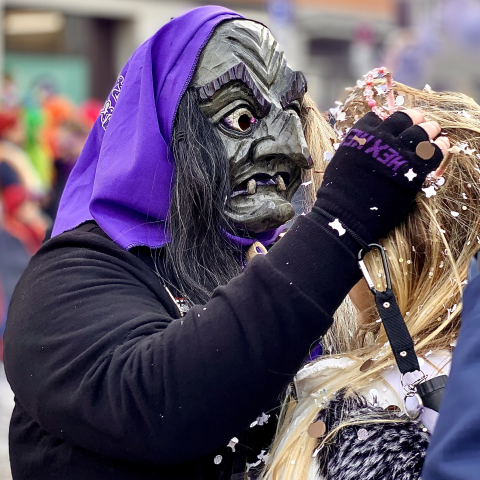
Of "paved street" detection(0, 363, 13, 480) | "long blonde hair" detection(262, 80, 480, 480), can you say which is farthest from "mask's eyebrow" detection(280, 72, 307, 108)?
"paved street" detection(0, 363, 13, 480)

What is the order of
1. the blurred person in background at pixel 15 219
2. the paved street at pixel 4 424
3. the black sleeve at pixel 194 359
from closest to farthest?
the black sleeve at pixel 194 359 < the paved street at pixel 4 424 < the blurred person in background at pixel 15 219

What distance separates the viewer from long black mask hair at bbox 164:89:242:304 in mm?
1533

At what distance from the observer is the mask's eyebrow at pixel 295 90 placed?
165 centimetres

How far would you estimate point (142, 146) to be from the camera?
59.8 inches

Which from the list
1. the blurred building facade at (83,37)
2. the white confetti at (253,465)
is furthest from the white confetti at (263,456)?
the blurred building facade at (83,37)

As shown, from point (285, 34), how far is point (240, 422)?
7.36 metres

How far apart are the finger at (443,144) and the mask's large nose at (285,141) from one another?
1.45 ft

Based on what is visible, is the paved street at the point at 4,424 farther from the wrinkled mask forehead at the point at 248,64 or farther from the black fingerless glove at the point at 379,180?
the black fingerless glove at the point at 379,180

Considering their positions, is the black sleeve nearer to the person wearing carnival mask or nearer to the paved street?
the person wearing carnival mask

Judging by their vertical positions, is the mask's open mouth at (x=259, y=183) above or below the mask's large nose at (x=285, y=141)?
below

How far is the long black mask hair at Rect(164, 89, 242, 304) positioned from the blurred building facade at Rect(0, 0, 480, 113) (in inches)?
277

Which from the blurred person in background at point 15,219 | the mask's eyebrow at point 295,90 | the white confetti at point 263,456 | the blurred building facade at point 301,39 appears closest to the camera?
the white confetti at point 263,456

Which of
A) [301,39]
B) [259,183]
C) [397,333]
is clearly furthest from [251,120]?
[301,39]

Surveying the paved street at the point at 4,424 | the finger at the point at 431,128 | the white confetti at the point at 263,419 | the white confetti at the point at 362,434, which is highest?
the finger at the point at 431,128
